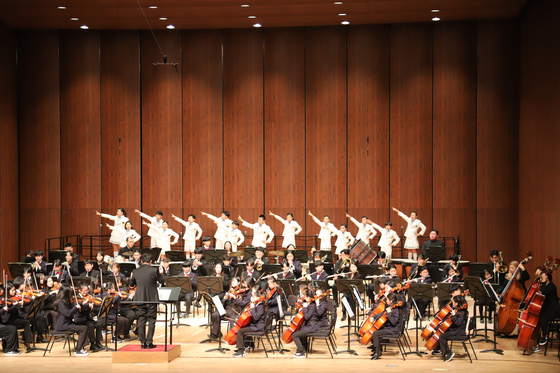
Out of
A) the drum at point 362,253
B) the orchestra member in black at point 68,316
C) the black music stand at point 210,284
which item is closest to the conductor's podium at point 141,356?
the orchestra member in black at point 68,316

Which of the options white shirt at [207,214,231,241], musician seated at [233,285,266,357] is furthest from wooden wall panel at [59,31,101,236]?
musician seated at [233,285,266,357]

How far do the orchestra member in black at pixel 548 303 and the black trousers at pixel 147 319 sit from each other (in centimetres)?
621

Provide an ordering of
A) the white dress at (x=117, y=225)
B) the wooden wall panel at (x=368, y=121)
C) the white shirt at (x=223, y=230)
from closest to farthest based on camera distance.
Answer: the white shirt at (x=223, y=230), the white dress at (x=117, y=225), the wooden wall panel at (x=368, y=121)

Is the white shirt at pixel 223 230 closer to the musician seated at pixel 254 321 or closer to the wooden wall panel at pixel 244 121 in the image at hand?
the wooden wall panel at pixel 244 121

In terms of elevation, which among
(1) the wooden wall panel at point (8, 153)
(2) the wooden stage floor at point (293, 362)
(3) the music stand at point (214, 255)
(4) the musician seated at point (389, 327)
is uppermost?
(1) the wooden wall panel at point (8, 153)

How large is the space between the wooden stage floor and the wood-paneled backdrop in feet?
26.2

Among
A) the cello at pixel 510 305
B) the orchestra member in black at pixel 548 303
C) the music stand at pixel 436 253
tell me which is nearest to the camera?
the orchestra member in black at pixel 548 303

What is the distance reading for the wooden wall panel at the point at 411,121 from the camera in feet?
56.2

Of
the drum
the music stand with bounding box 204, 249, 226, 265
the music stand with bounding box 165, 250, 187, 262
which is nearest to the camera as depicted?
the music stand with bounding box 204, 249, 226, 265

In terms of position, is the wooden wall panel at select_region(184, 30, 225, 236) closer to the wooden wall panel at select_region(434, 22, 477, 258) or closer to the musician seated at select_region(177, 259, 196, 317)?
the musician seated at select_region(177, 259, 196, 317)

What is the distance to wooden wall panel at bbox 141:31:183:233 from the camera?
17.9 m

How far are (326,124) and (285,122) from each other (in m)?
1.24

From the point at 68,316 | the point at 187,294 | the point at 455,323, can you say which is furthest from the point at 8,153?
the point at 455,323

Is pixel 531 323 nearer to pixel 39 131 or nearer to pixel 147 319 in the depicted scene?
pixel 147 319
